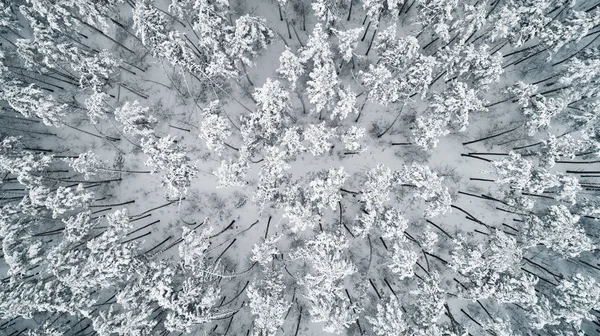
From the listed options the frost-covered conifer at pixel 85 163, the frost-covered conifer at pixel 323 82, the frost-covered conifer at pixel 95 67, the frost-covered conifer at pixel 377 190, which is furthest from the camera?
the frost-covered conifer at pixel 95 67

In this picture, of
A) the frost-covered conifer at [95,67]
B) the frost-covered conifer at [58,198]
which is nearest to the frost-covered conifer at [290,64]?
the frost-covered conifer at [95,67]

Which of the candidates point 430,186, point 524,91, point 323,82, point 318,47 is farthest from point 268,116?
point 524,91

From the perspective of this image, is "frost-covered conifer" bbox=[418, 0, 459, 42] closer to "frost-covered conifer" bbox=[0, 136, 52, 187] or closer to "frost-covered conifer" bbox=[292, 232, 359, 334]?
"frost-covered conifer" bbox=[292, 232, 359, 334]

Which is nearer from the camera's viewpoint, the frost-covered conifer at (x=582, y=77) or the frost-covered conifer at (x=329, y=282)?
the frost-covered conifer at (x=329, y=282)

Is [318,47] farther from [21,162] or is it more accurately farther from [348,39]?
[21,162]

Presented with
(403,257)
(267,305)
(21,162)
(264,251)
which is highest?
(21,162)

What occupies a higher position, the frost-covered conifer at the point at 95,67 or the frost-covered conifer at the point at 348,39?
the frost-covered conifer at the point at 95,67

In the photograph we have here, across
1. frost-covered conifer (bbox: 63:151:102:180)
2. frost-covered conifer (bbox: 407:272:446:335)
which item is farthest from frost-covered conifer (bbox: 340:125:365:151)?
frost-covered conifer (bbox: 63:151:102:180)

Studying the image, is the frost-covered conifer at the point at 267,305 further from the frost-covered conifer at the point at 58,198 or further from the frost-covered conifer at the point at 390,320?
the frost-covered conifer at the point at 58,198

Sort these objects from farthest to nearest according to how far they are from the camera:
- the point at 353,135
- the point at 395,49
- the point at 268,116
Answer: the point at 353,135, the point at 395,49, the point at 268,116

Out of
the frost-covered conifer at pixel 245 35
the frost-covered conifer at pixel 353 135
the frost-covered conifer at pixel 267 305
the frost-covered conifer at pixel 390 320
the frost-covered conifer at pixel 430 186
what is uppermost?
the frost-covered conifer at pixel 245 35
